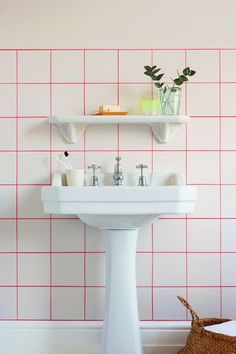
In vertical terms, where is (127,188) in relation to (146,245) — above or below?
above

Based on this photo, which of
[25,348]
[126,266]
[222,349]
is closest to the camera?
[222,349]

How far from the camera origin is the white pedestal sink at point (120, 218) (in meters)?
2.99

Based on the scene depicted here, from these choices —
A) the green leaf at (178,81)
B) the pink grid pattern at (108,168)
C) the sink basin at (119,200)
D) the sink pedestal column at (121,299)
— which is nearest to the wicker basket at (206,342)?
the sink pedestal column at (121,299)

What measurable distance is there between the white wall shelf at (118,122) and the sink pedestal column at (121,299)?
580mm

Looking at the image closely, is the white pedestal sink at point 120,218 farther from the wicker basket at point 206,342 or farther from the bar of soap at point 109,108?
the bar of soap at point 109,108

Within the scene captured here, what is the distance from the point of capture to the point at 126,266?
3201mm

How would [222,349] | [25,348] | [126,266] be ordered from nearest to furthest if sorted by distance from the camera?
[222,349]
[126,266]
[25,348]

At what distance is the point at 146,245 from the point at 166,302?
33cm

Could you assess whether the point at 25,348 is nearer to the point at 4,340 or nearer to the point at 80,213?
the point at 4,340

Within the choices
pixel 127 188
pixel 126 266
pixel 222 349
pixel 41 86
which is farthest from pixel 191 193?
pixel 41 86

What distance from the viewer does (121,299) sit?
10.5 ft

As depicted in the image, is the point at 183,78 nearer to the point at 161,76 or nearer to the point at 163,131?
the point at 161,76

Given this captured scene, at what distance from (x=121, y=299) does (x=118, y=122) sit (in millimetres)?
921

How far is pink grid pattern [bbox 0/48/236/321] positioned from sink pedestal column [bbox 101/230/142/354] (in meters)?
0.30
